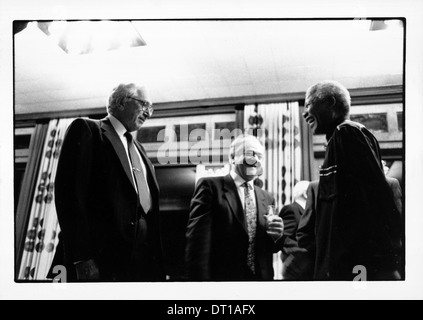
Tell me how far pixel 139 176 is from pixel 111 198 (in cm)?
19

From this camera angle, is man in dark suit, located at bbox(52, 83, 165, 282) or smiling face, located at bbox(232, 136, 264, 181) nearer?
man in dark suit, located at bbox(52, 83, 165, 282)

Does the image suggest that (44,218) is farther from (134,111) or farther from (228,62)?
(228,62)

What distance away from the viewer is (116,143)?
258cm

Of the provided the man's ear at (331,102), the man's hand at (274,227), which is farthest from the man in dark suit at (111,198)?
the man's ear at (331,102)

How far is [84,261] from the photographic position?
8.21ft

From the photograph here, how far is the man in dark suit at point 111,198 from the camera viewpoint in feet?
8.24

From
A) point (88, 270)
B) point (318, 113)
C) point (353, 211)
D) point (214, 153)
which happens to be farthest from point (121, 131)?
point (353, 211)

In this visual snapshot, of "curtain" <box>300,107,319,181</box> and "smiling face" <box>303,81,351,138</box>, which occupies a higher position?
"smiling face" <box>303,81,351,138</box>

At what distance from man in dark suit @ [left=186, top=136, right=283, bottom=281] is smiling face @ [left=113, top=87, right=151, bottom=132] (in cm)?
48

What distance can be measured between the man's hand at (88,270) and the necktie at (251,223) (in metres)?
0.84

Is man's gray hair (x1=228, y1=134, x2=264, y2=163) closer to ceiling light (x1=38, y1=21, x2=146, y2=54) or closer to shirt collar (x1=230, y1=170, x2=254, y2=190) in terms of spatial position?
shirt collar (x1=230, y1=170, x2=254, y2=190)

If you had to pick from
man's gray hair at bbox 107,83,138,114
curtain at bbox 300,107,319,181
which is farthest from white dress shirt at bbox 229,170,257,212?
man's gray hair at bbox 107,83,138,114

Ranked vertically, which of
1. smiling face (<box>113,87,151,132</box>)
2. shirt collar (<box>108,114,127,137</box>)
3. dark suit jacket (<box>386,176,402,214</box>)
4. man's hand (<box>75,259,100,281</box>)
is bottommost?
man's hand (<box>75,259,100,281</box>)

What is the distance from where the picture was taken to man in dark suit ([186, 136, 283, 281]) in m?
2.56
